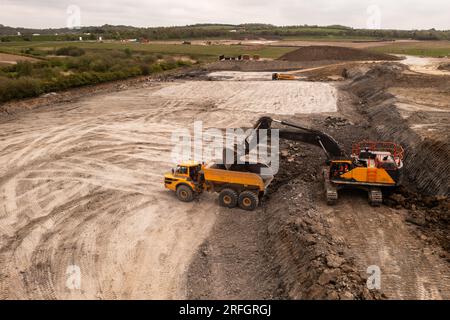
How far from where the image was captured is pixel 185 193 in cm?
1365

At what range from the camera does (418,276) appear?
8.87 m

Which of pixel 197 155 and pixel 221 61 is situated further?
pixel 221 61

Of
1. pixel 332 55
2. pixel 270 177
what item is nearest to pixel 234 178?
pixel 270 177

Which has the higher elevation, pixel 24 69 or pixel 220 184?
pixel 24 69

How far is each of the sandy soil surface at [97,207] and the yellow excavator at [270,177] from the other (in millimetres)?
735

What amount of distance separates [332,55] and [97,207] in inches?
2147

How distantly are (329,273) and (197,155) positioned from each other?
36.8 ft

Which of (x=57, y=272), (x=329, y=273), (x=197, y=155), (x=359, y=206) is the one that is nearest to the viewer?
(x=329, y=273)

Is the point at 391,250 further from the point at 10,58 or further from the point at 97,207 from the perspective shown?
the point at 10,58

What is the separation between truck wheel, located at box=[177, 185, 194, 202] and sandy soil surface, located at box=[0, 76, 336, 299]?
0.29 metres
